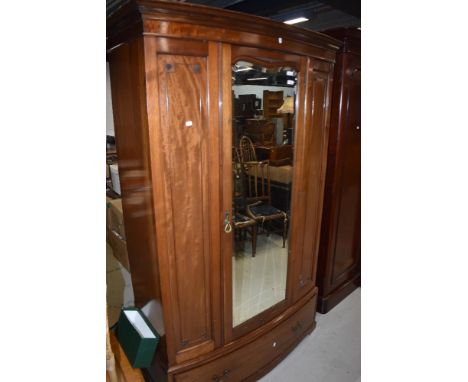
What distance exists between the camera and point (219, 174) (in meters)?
1.31

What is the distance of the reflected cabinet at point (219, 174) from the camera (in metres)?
1.13

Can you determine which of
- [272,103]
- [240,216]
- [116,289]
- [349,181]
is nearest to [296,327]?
[240,216]

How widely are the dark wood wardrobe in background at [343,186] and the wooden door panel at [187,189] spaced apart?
47.8 inches

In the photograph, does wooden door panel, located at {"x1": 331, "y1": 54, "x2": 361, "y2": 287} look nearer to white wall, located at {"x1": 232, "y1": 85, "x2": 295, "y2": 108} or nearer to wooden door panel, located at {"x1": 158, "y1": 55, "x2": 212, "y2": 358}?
white wall, located at {"x1": 232, "y1": 85, "x2": 295, "y2": 108}

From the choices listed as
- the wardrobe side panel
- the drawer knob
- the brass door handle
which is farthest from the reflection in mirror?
the wardrobe side panel

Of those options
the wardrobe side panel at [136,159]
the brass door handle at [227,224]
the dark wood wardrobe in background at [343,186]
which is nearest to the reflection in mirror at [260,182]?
the brass door handle at [227,224]

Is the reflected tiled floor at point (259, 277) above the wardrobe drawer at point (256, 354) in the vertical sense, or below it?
above

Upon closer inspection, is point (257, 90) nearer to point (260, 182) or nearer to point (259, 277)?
point (260, 182)

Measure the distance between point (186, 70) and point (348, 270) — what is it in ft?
7.32

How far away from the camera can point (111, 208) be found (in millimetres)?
2928

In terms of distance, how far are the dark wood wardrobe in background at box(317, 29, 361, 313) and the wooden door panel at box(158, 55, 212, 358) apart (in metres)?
1.21

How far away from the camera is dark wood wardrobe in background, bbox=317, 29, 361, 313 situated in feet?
6.51

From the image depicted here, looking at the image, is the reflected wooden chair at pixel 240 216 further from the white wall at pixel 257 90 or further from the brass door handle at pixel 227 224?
the white wall at pixel 257 90

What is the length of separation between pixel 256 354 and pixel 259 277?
1.43ft
